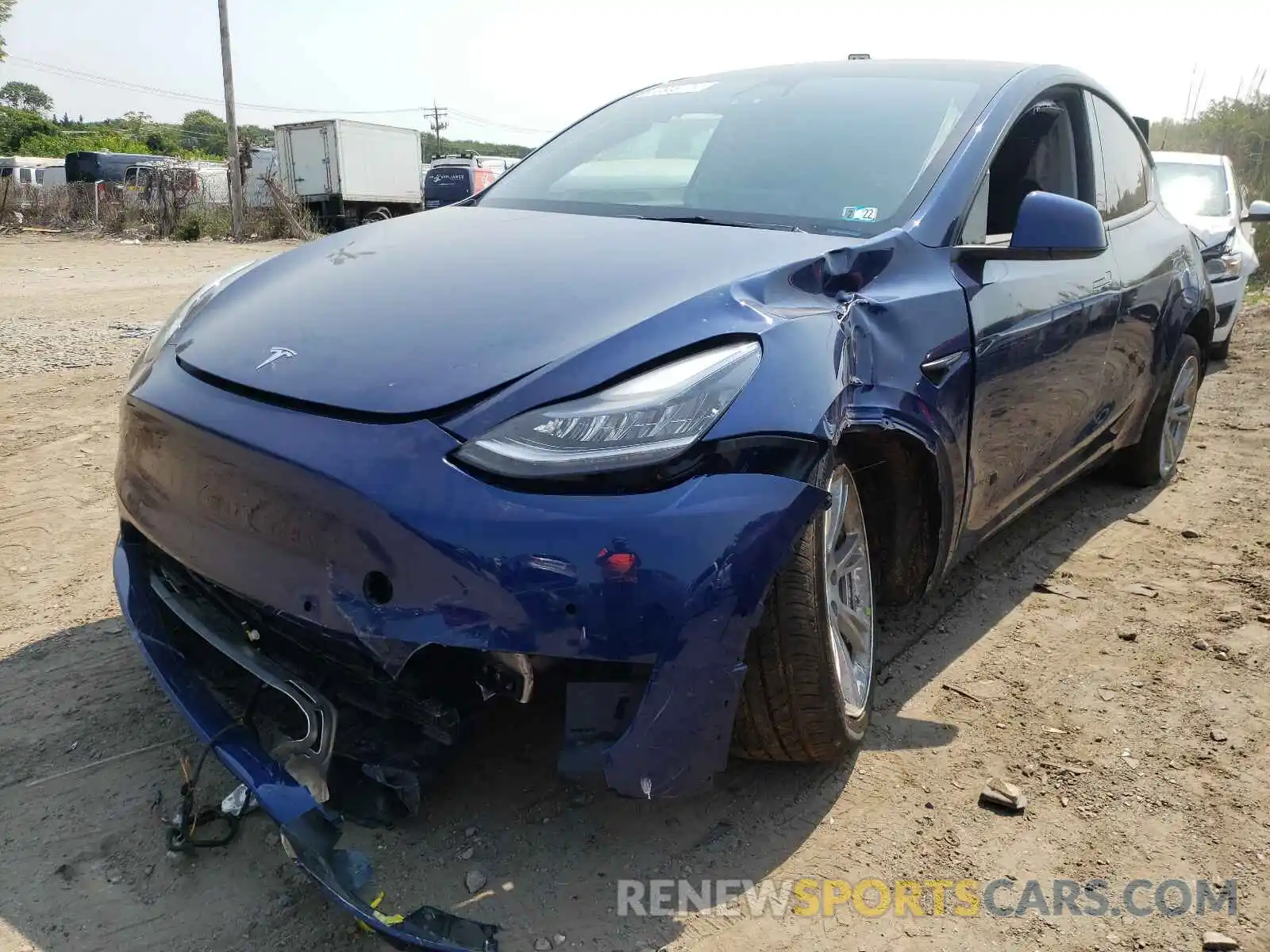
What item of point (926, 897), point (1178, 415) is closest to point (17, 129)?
point (1178, 415)

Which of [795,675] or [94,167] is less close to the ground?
[94,167]

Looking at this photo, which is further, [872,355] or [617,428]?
[872,355]

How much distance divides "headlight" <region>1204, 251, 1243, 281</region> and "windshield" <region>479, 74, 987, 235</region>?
5.31 meters

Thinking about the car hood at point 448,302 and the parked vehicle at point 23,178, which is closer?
the car hood at point 448,302

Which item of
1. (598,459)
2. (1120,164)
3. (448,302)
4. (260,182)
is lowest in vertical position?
(598,459)

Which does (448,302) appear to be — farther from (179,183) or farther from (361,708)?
(179,183)

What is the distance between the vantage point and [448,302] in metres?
2.11

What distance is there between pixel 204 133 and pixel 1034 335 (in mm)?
107036

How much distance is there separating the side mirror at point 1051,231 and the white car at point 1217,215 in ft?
17.2

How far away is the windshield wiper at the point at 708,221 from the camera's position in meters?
2.50

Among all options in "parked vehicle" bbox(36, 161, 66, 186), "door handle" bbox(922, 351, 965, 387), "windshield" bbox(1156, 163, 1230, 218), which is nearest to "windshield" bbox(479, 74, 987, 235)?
"door handle" bbox(922, 351, 965, 387)

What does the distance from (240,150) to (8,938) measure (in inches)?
990

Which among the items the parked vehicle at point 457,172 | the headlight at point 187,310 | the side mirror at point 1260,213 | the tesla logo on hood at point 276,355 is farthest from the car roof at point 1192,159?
the parked vehicle at point 457,172

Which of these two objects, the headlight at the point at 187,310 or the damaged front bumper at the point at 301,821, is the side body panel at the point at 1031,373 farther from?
the headlight at the point at 187,310
